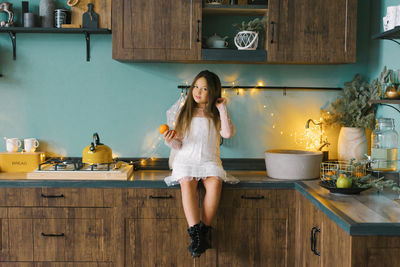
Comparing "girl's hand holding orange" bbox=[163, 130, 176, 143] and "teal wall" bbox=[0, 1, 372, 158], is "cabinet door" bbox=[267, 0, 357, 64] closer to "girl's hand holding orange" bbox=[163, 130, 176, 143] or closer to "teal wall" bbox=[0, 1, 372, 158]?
"teal wall" bbox=[0, 1, 372, 158]

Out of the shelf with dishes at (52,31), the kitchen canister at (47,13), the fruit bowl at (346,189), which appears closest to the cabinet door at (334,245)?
the fruit bowl at (346,189)

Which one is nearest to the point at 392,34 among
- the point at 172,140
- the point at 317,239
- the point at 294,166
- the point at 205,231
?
the point at 294,166

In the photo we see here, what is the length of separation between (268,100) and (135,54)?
1.04 m

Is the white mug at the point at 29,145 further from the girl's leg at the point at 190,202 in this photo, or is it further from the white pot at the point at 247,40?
the white pot at the point at 247,40

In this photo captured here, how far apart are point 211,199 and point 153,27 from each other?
1.15 m

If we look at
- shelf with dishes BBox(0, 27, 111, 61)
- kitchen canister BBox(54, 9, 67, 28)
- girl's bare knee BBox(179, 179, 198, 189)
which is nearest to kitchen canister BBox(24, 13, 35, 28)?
shelf with dishes BBox(0, 27, 111, 61)

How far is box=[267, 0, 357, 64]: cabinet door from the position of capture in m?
2.62

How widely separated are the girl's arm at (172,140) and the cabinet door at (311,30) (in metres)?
0.80

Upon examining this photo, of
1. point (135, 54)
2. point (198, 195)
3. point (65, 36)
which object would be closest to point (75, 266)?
point (198, 195)

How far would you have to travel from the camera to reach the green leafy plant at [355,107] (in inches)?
108

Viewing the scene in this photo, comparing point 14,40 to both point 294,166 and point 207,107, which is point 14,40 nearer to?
point 207,107

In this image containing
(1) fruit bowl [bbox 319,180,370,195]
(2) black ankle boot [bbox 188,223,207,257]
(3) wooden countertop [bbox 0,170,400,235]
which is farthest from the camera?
(2) black ankle boot [bbox 188,223,207,257]

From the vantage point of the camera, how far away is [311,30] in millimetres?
2631

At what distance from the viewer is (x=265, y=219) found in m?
2.52
